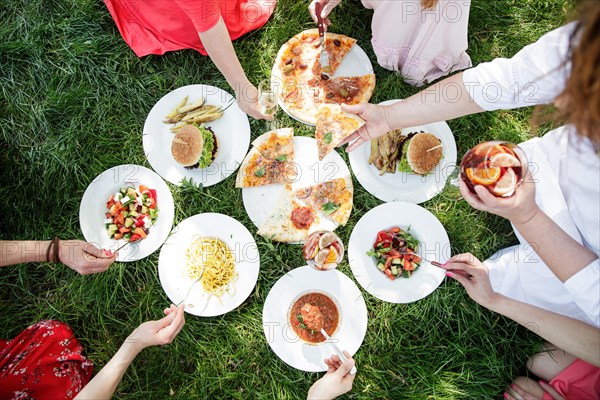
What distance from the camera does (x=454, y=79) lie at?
299cm

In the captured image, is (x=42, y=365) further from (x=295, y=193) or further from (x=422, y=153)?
(x=422, y=153)

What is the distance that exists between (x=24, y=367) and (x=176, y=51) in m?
2.98

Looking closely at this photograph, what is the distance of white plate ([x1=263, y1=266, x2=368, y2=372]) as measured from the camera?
3.72m

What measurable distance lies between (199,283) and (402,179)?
196cm

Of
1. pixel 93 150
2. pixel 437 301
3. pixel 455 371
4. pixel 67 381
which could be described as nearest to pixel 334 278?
pixel 437 301

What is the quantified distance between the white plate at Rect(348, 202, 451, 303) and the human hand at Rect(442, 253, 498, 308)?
0.80ft

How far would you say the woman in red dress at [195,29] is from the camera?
128 inches

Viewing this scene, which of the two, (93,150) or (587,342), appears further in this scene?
(93,150)

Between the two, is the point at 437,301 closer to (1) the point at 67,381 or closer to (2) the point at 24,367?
(1) the point at 67,381

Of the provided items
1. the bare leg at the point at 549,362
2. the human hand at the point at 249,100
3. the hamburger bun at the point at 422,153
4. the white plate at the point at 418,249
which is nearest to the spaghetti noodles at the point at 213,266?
the white plate at the point at 418,249

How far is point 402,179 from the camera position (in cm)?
394

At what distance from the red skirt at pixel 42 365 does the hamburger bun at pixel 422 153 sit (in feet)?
10.5

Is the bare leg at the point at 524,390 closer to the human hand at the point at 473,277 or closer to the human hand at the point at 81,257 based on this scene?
the human hand at the point at 473,277

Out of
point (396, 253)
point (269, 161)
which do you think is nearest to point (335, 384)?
point (396, 253)
